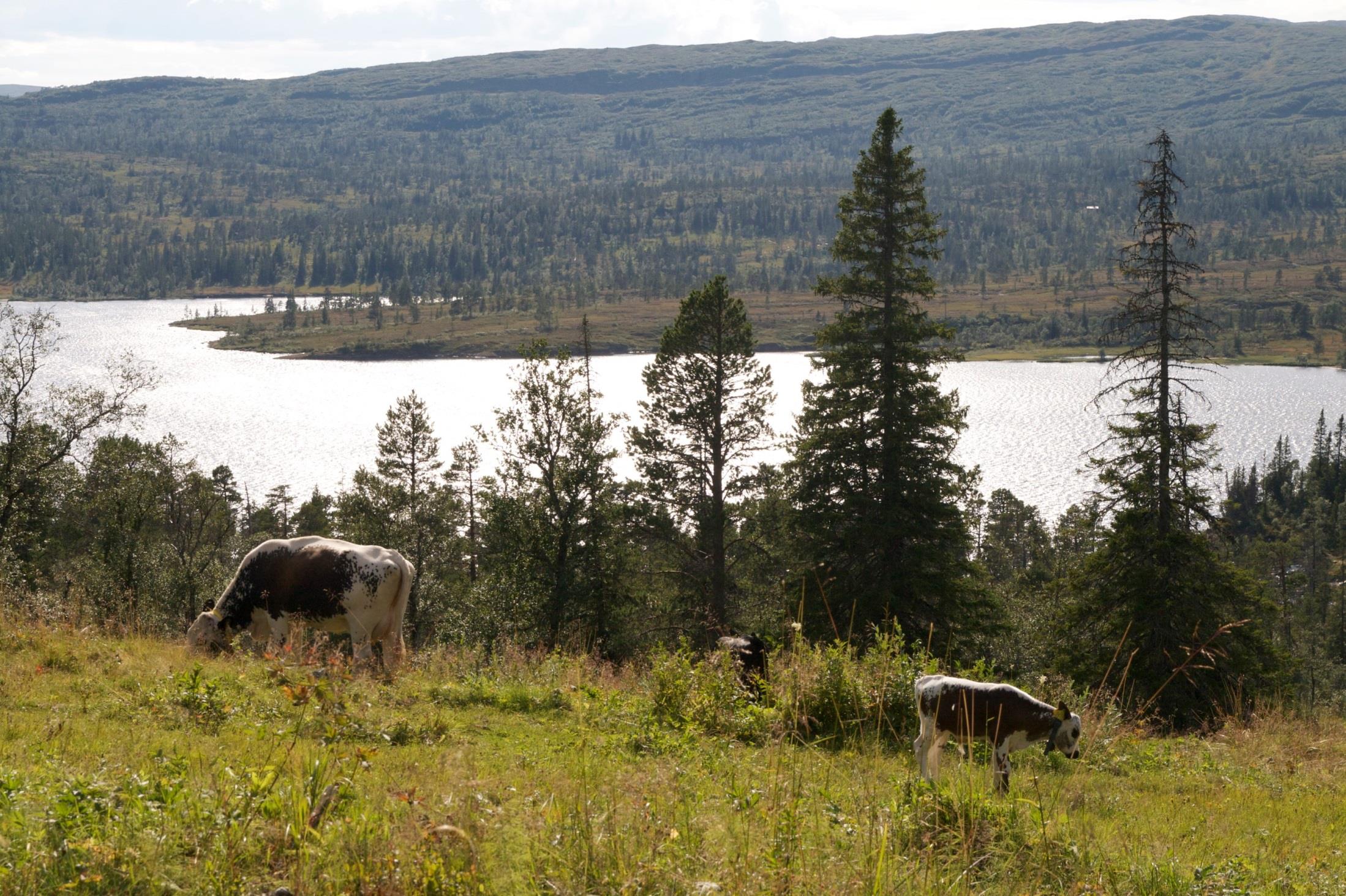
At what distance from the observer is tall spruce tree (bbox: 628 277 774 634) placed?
40.4m

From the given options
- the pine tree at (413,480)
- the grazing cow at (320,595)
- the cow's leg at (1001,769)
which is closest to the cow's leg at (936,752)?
the cow's leg at (1001,769)

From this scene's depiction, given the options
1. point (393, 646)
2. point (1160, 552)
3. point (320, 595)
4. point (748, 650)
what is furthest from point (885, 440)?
point (320, 595)

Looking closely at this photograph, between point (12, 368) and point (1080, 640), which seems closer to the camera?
point (1080, 640)

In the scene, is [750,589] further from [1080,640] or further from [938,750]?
[938,750]

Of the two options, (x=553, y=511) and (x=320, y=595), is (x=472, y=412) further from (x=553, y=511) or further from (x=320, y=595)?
(x=320, y=595)

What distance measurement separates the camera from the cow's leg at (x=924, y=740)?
9742 millimetres

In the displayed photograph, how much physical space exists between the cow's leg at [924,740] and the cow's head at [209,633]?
10.6 metres

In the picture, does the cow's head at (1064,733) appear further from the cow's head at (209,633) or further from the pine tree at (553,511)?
the pine tree at (553,511)

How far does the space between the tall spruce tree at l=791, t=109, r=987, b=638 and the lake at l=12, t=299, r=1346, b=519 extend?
58.9m

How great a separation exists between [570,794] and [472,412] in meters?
149

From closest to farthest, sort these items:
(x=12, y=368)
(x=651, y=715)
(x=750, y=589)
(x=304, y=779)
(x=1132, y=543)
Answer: (x=304, y=779) < (x=651, y=715) < (x=1132, y=543) < (x=12, y=368) < (x=750, y=589)

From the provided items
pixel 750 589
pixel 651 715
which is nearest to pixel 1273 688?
pixel 750 589

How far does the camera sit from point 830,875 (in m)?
6.07

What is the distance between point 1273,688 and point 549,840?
2759 cm
